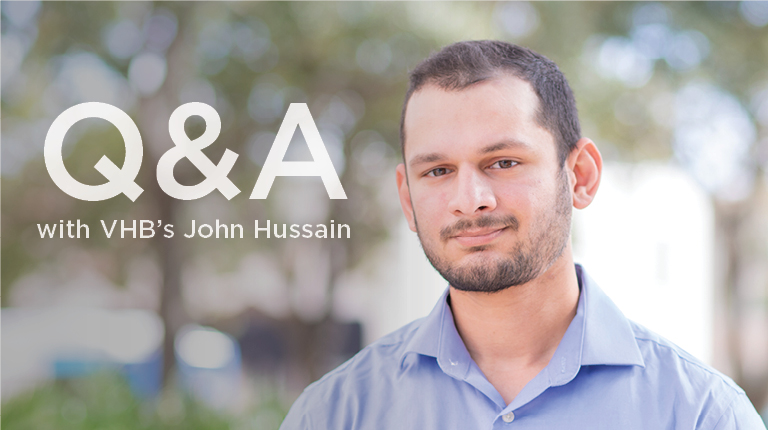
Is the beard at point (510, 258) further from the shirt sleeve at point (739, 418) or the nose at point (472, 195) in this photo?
the shirt sleeve at point (739, 418)

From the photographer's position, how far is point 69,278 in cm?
916

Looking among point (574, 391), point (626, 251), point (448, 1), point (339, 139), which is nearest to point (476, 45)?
point (574, 391)

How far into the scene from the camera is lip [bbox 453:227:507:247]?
6.24 feet

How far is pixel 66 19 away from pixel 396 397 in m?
5.60

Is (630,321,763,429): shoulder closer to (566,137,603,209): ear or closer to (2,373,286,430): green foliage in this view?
(566,137,603,209): ear

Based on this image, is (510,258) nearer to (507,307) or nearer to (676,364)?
(507,307)

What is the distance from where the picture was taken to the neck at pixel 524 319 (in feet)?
6.73

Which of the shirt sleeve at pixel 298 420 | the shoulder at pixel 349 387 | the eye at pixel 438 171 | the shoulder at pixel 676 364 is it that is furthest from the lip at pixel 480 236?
the shirt sleeve at pixel 298 420

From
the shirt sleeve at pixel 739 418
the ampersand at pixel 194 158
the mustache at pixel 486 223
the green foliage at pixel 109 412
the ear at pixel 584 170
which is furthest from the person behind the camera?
the ampersand at pixel 194 158

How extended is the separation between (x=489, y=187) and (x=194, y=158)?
13.7 ft

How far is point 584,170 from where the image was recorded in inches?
85.3

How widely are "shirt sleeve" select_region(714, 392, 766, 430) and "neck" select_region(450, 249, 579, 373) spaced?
19.8 inches

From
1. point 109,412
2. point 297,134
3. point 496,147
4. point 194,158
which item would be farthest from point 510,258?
point 297,134

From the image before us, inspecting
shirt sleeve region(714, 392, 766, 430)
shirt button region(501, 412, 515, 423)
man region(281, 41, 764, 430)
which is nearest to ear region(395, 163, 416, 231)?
man region(281, 41, 764, 430)
